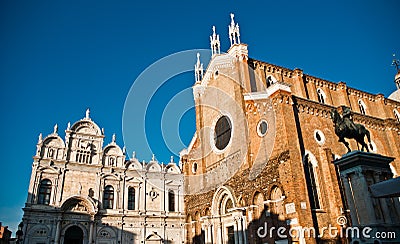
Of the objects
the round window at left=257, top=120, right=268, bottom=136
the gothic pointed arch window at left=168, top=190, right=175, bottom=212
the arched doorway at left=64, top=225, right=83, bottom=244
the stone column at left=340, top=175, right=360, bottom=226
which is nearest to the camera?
the stone column at left=340, top=175, right=360, bottom=226

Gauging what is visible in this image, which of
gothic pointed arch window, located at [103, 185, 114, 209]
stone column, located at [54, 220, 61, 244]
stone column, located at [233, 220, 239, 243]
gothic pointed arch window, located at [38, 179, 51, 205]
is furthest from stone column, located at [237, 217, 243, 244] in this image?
gothic pointed arch window, located at [38, 179, 51, 205]

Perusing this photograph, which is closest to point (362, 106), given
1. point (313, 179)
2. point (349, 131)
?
point (313, 179)

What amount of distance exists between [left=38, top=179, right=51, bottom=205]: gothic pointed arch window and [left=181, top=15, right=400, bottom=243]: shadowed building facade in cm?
1200

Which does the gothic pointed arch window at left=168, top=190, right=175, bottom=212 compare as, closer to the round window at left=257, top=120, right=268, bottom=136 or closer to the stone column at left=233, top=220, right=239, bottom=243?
the stone column at left=233, top=220, right=239, bottom=243

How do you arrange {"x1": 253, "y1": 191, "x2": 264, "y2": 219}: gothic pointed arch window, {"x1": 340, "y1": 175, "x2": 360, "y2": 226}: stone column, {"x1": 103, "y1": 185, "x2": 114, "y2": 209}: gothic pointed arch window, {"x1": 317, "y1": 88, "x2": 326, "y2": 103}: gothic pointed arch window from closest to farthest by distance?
{"x1": 340, "y1": 175, "x2": 360, "y2": 226}: stone column < {"x1": 253, "y1": 191, "x2": 264, "y2": 219}: gothic pointed arch window < {"x1": 317, "y1": 88, "x2": 326, "y2": 103}: gothic pointed arch window < {"x1": 103, "y1": 185, "x2": 114, "y2": 209}: gothic pointed arch window

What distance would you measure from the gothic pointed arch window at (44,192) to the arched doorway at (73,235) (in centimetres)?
305

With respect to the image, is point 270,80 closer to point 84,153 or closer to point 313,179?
point 313,179

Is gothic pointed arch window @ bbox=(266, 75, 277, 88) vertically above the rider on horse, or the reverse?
gothic pointed arch window @ bbox=(266, 75, 277, 88)

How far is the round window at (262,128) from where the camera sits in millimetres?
17369

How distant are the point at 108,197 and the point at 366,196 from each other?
2331 cm

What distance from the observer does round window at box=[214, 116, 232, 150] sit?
2125 centimetres

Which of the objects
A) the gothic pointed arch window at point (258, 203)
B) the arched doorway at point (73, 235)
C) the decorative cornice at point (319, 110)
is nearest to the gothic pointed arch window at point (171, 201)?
the arched doorway at point (73, 235)

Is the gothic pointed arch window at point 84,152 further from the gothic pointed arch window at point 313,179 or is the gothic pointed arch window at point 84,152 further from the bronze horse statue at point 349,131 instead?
the bronze horse statue at point 349,131

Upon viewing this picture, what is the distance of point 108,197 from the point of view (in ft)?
89.1
